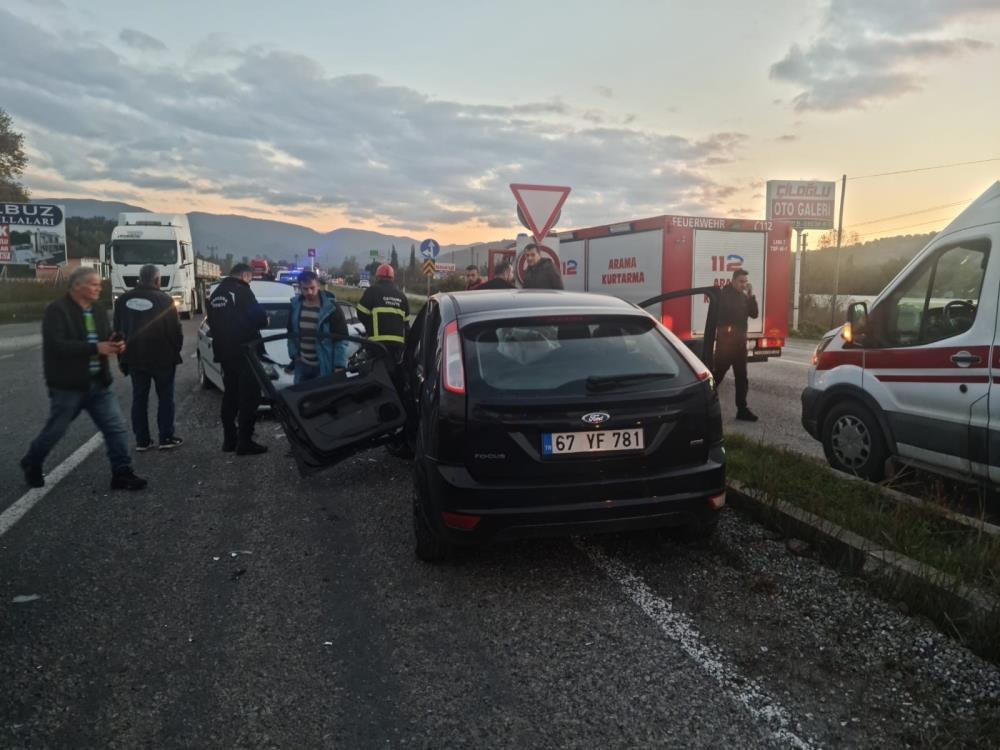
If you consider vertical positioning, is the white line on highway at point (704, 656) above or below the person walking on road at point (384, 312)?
below

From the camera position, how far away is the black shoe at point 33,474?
18.3ft

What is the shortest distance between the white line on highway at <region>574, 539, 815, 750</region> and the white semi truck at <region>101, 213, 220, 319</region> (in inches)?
928

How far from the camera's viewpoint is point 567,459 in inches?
142

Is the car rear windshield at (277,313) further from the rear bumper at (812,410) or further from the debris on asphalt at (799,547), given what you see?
the debris on asphalt at (799,547)

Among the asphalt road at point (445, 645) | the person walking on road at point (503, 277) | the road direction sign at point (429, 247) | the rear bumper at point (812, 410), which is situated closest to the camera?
the asphalt road at point (445, 645)

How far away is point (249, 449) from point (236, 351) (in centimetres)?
97

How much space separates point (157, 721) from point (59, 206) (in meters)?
41.8

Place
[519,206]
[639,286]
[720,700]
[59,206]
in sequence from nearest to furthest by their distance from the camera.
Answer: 1. [720,700]
2. [519,206]
3. [639,286]
4. [59,206]

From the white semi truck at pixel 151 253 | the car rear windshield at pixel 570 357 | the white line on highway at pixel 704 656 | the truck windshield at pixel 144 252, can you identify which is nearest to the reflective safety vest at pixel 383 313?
the car rear windshield at pixel 570 357

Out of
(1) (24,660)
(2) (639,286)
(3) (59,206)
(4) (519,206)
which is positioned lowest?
(1) (24,660)

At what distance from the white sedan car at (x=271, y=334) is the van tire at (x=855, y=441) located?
5.18 meters

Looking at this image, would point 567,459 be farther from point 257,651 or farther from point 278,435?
point 278,435

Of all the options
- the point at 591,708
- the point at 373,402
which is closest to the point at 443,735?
the point at 591,708

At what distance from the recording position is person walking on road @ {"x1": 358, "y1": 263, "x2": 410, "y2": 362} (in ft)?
25.9
